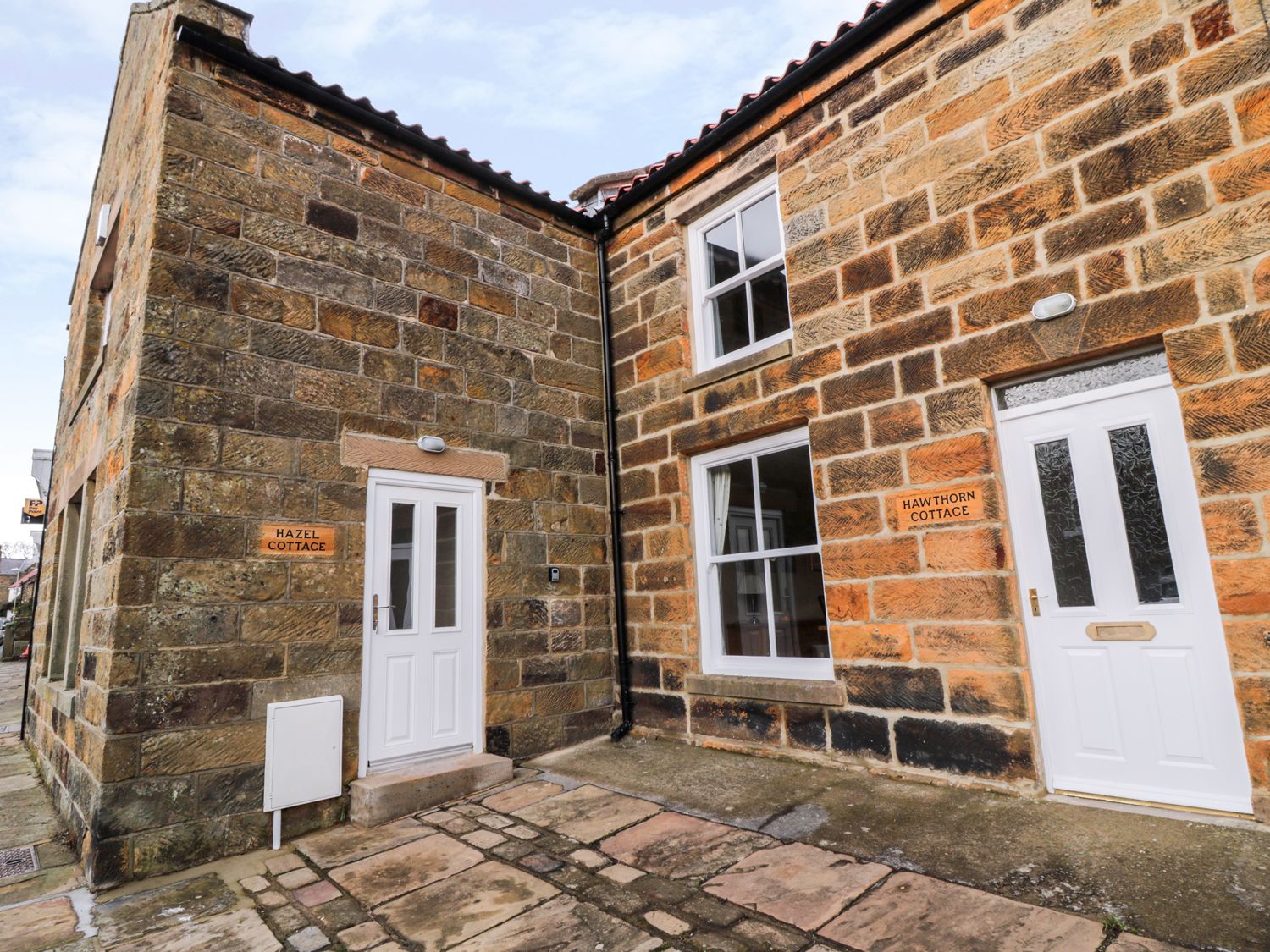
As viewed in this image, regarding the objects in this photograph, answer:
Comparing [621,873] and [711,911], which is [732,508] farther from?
[711,911]

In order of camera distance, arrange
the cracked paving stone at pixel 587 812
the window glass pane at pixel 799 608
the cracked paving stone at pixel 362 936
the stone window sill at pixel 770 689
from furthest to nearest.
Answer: the window glass pane at pixel 799 608 → the stone window sill at pixel 770 689 → the cracked paving stone at pixel 587 812 → the cracked paving stone at pixel 362 936

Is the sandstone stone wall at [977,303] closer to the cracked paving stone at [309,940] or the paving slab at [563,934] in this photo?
the paving slab at [563,934]

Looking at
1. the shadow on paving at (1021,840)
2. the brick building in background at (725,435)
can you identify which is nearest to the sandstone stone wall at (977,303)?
the brick building in background at (725,435)

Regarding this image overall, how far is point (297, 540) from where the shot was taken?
13.2ft

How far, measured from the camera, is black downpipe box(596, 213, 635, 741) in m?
5.39

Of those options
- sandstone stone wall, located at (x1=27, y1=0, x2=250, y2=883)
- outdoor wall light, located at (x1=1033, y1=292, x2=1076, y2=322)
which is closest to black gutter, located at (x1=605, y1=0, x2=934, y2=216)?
outdoor wall light, located at (x1=1033, y1=292, x2=1076, y2=322)

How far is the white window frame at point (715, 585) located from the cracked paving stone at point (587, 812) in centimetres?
127

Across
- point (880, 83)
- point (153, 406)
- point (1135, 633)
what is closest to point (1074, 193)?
point (880, 83)

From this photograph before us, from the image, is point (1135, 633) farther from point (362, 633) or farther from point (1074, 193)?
point (362, 633)

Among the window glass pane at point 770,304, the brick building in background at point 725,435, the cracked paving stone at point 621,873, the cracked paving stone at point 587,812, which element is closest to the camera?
the cracked paving stone at point 621,873

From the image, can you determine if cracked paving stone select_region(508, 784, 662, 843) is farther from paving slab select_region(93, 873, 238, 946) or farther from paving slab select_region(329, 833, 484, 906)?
paving slab select_region(93, 873, 238, 946)

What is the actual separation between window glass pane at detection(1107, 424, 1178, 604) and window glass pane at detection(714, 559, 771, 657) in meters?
2.16

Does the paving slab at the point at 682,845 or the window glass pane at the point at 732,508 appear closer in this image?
the paving slab at the point at 682,845

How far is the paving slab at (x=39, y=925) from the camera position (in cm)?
268
